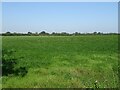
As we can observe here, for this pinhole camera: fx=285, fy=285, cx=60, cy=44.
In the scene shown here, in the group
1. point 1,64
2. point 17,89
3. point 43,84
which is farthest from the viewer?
point 1,64

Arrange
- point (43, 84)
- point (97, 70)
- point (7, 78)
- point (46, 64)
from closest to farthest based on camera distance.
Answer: point (43, 84)
point (7, 78)
point (97, 70)
point (46, 64)

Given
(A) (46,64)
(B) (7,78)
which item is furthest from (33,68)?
(B) (7,78)

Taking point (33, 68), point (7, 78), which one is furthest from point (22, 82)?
point (33, 68)

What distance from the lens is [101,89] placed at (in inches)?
459

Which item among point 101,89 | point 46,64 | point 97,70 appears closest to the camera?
point 101,89

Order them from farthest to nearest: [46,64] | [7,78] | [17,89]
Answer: [46,64], [7,78], [17,89]

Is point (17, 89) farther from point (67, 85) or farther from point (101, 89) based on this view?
point (101, 89)

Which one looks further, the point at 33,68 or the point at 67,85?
the point at 33,68

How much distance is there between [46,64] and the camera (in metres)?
21.7

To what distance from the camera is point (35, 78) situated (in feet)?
52.1

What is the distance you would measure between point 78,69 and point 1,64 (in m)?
5.32

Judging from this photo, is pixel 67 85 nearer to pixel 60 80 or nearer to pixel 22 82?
pixel 60 80

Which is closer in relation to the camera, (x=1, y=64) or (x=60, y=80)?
(x=60, y=80)

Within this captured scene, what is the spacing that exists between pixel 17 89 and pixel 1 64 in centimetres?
421
